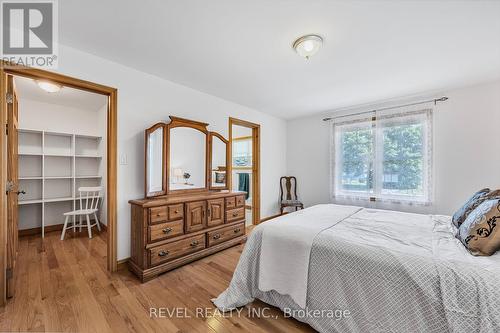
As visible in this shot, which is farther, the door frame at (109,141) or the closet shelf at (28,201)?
the closet shelf at (28,201)

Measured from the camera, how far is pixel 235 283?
1.72 metres

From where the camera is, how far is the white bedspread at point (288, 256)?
1.48 metres

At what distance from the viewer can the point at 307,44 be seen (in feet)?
6.01

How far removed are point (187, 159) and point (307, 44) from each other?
2.03 m

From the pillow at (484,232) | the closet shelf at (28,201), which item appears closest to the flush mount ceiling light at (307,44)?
the pillow at (484,232)

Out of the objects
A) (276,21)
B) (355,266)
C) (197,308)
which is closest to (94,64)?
(276,21)

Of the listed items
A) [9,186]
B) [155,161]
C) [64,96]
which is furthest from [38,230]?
[155,161]

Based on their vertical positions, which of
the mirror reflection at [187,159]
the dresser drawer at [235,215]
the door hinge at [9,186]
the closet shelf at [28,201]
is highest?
the mirror reflection at [187,159]

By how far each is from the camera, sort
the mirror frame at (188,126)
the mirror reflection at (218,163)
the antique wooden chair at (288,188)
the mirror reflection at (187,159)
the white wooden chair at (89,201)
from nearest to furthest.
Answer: the mirror frame at (188,126), the mirror reflection at (187,159), the mirror reflection at (218,163), the white wooden chair at (89,201), the antique wooden chair at (288,188)

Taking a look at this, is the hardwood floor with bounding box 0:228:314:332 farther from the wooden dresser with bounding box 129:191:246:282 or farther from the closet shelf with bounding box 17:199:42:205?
the closet shelf with bounding box 17:199:42:205

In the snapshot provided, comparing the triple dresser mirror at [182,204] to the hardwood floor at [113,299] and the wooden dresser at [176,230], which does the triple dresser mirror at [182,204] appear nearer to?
the wooden dresser at [176,230]

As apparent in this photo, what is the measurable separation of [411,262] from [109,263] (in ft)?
9.18

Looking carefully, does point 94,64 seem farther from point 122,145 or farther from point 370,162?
point 370,162

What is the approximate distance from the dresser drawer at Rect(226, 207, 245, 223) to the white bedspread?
1277 mm
